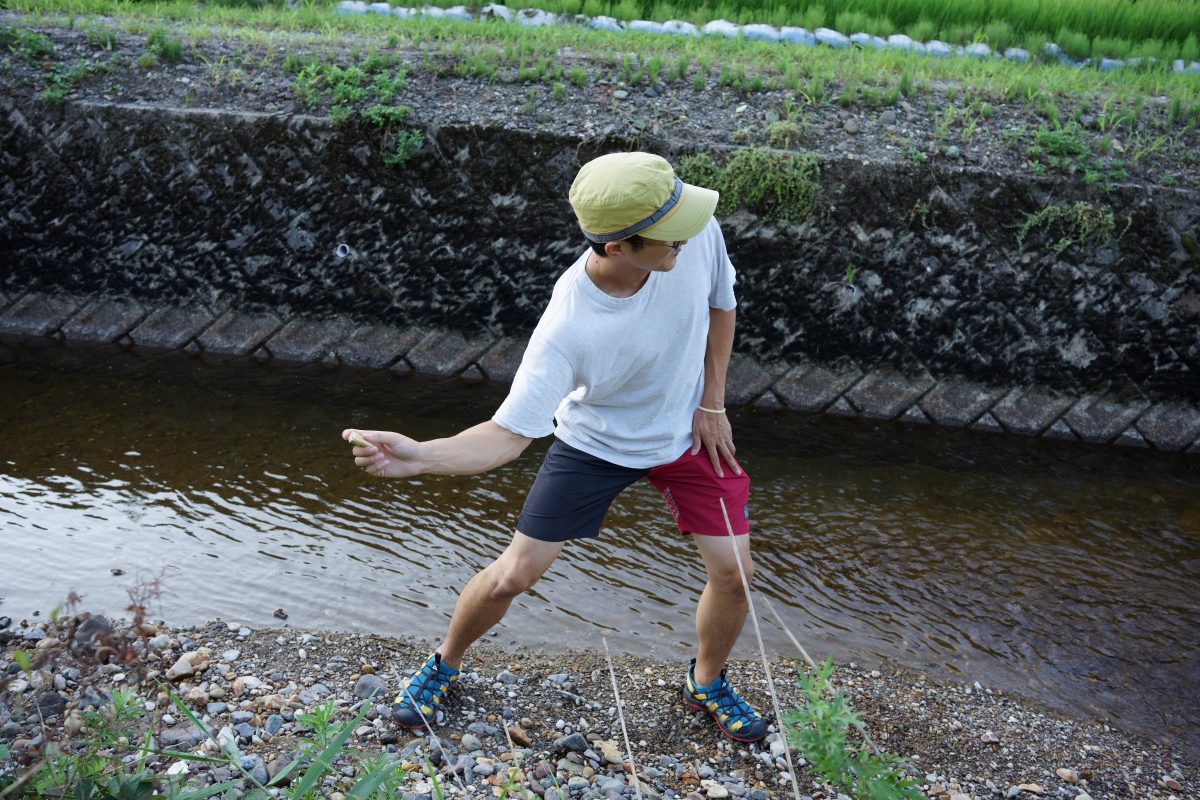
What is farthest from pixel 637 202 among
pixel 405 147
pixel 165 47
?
pixel 165 47

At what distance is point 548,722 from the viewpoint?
320cm

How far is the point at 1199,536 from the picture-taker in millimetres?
5059

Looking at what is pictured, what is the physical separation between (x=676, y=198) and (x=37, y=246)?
569 centimetres

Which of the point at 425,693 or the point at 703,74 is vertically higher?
the point at 703,74

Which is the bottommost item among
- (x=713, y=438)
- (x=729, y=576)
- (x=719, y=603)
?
(x=719, y=603)

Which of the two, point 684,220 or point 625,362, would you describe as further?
point 625,362

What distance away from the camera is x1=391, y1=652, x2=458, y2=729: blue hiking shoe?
3.04 metres

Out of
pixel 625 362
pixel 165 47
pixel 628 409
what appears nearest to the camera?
pixel 625 362

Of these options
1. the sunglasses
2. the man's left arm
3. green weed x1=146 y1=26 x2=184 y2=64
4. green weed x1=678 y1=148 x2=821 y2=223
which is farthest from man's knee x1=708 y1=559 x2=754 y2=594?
green weed x1=146 y1=26 x2=184 y2=64

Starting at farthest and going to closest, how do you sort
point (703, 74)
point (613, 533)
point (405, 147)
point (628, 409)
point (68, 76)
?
point (703, 74) → point (68, 76) → point (405, 147) → point (613, 533) → point (628, 409)

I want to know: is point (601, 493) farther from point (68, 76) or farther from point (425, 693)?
point (68, 76)

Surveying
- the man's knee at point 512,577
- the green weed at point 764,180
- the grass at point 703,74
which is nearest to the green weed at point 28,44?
the grass at point 703,74

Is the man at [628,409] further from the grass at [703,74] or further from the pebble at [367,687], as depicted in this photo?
the grass at [703,74]

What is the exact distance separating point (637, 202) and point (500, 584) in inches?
45.5
